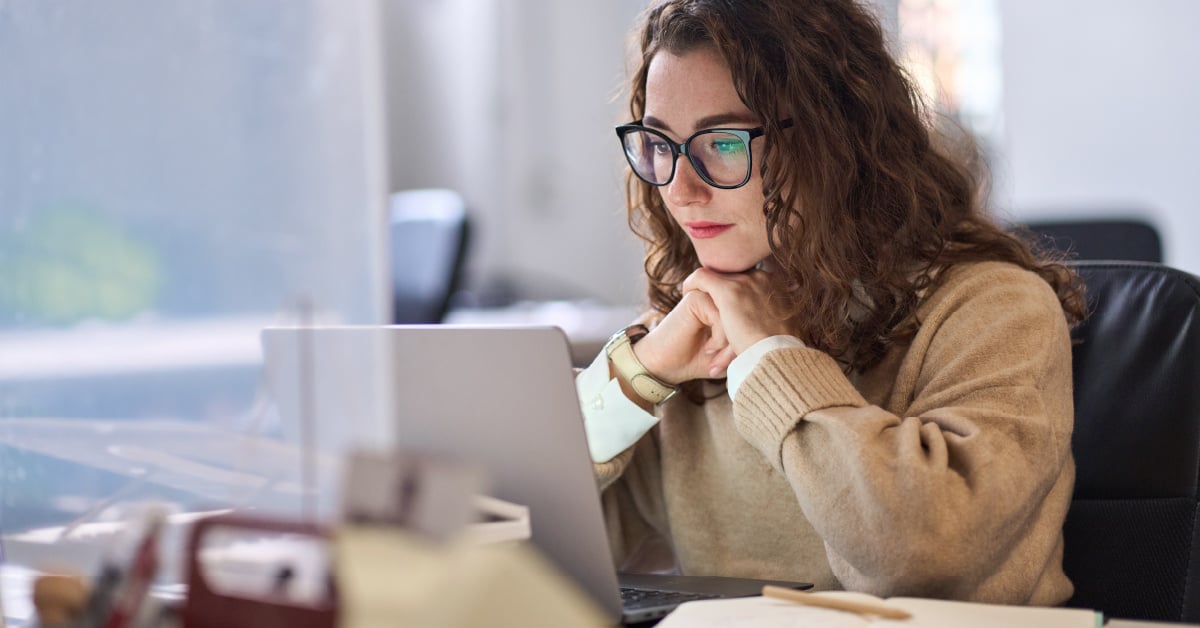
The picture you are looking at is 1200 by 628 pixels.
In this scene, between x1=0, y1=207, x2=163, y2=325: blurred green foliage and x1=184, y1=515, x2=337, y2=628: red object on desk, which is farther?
x1=0, y1=207, x2=163, y2=325: blurred green foliage

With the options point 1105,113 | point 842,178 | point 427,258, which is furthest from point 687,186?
point 1105,113

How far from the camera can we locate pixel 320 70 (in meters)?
2.34

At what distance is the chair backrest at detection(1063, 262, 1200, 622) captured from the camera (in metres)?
1.10

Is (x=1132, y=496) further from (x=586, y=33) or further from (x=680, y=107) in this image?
(x=586, y=33)

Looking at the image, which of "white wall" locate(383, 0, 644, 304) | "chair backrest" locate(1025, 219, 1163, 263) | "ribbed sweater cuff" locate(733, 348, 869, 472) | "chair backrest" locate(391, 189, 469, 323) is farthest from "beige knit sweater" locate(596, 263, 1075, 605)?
"white wall" locate(383, 0, 644, 304)

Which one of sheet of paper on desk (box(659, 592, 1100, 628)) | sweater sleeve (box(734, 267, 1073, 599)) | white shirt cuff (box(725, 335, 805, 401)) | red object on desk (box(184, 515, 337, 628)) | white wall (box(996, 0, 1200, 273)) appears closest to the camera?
red object on desk (box(184, 515, 337, 628))

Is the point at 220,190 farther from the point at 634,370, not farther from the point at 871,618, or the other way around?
the point at 871,618

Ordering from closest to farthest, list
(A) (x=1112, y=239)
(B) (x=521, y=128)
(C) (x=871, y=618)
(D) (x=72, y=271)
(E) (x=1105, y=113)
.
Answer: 1. (C) (x=871, y=618)
2. (D) (x=72, y=271)
3. (A) (x=1112, y=239)
4. (E) (x=1105, y=113)
5. (B) (x=521, y=128)

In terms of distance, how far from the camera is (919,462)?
2.95 feet

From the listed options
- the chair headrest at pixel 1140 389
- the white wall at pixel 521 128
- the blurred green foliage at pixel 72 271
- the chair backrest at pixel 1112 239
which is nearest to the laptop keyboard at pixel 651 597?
the chair headrest at pixel 1140 389

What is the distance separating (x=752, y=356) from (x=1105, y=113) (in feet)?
7.33

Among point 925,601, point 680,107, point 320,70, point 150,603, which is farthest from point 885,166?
point 320,70

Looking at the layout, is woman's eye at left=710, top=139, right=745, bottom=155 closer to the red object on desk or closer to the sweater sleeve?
the sweater sleeve

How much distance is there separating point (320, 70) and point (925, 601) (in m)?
1.85
